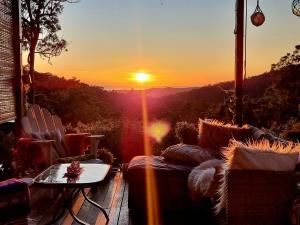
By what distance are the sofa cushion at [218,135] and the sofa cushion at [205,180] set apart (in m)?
0.80

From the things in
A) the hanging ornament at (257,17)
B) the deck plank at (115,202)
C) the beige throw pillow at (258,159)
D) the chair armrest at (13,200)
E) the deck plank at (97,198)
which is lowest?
the deck plank at (115,202)

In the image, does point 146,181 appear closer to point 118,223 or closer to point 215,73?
point 118,223

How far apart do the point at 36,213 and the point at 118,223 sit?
2.61ft

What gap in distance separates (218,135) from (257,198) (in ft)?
7.76

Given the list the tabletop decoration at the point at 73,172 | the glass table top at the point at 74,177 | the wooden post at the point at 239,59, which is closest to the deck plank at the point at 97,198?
the glass table top at the point at 74,177

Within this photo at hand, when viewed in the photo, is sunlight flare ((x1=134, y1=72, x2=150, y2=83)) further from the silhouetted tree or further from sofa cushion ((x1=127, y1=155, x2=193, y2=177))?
sofa cushion ((x1=127, y1=155, x2=193, y2=177))

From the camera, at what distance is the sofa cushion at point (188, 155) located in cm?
461

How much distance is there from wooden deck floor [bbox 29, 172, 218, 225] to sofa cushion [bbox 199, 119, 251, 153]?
109 centimetres

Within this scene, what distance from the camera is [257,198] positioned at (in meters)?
2.79

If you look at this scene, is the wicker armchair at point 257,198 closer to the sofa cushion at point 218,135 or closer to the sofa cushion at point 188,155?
the sofa cushion at point 188,155

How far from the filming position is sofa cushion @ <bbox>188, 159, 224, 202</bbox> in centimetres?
326

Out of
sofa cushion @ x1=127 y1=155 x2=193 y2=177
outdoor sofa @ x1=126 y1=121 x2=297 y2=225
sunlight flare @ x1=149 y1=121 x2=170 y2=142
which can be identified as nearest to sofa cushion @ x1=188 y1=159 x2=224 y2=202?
outdoor sofa @ x1=126 y1=121 x2=297 y2=225

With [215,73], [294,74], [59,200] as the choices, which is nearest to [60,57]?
[215,73]

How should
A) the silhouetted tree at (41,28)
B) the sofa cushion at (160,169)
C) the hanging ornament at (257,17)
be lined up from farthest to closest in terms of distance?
the silhouetted tree at (41,28), the hanging ornament at (257,17), the sofa cushion at (160,169)
